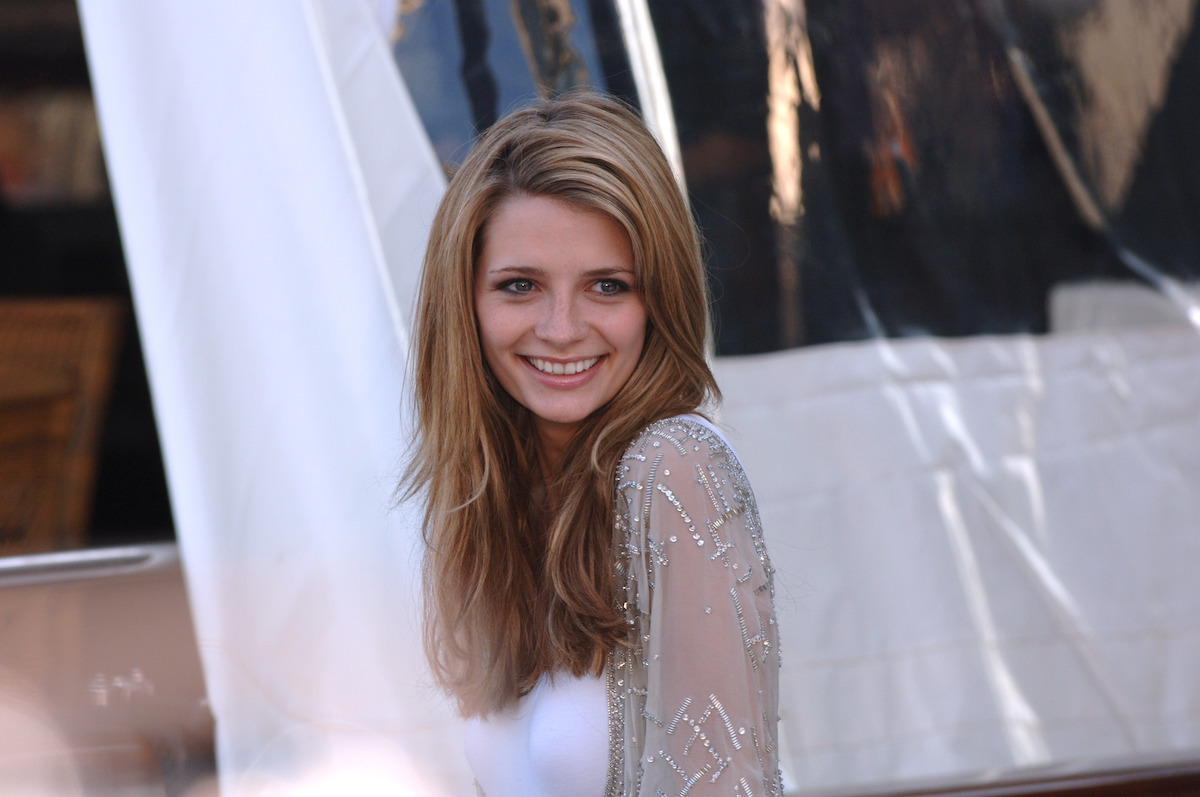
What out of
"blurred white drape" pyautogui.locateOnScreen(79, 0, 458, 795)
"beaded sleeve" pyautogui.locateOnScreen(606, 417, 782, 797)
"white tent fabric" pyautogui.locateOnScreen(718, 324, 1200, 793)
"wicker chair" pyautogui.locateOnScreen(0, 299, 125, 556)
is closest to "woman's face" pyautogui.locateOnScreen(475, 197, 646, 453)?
"beaded sleeve" pyautogui.locateOnScreen(606, 417, 782, 797)

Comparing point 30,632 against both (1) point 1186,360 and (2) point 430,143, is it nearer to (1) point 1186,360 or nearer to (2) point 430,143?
(2) point 430,143

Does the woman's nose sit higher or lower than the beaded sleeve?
higher

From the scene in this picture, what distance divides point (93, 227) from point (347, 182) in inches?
17.6

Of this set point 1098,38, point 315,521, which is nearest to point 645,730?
point 315,521

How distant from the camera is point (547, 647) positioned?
876 millimetres

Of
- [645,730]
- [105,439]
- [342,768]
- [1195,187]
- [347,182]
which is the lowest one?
[342,768]

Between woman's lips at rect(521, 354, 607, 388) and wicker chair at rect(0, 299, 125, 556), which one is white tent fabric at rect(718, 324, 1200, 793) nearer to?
woman's lips at rect(521, 354, 607, 388)

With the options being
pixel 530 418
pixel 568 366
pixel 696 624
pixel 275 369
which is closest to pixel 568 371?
pixel 568 366

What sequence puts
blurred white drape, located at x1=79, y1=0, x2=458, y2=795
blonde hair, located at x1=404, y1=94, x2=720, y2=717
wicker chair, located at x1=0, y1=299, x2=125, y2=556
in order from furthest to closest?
wicker chair, located at x1=0, y1=299, x2=125, y2=556, blurred white drape, located at x1=79, y1=0, x2=458, y2=795, blonde hair, located at x1=404, y1=94, x2=720, y2=717

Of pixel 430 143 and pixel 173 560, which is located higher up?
pixel 430 143

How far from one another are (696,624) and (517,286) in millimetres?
335

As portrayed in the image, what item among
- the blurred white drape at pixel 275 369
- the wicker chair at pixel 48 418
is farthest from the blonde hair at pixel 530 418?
the wicker chair at pixel 48 418

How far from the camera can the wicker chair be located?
1.51 metres

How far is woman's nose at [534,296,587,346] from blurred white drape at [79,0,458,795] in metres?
0.57
